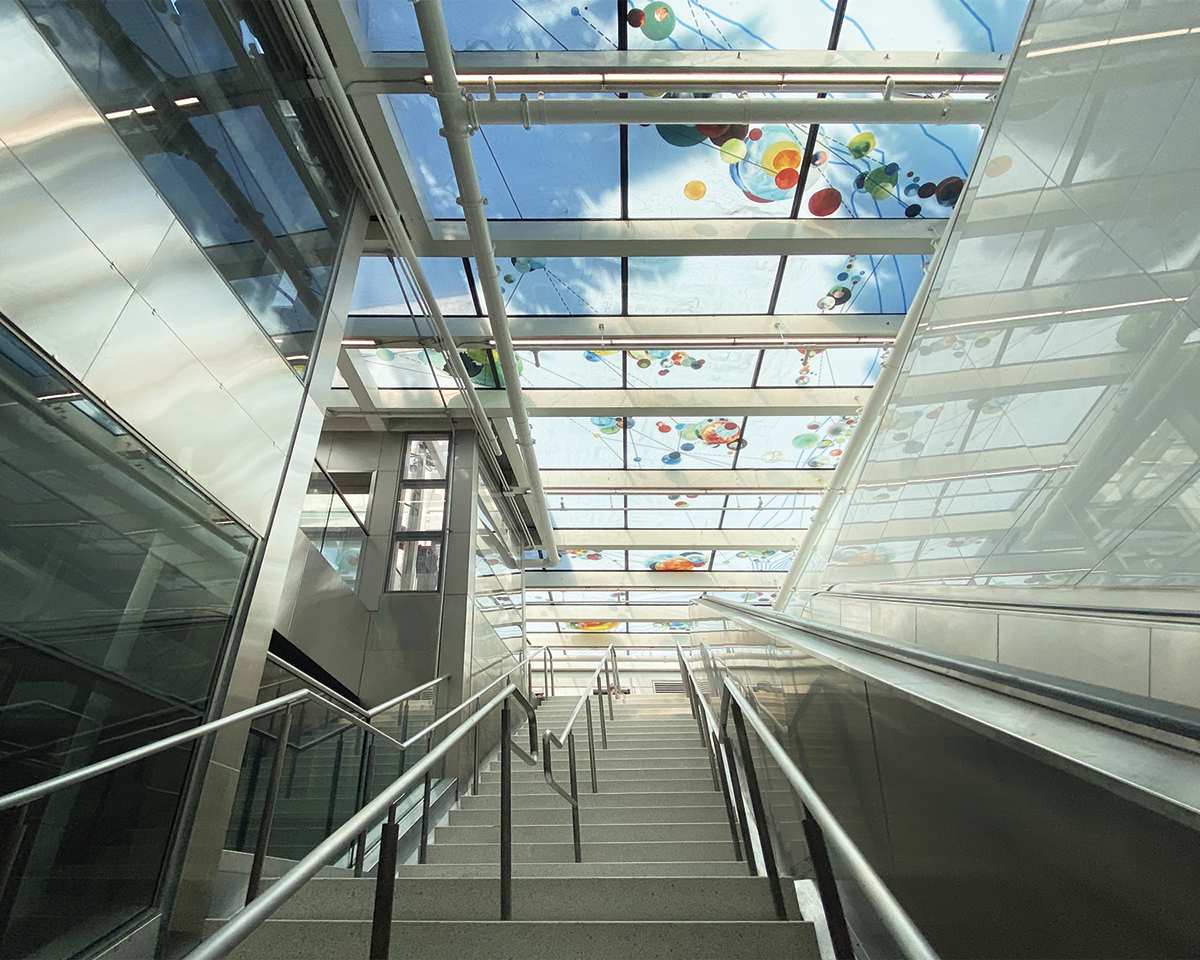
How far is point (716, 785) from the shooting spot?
468cm

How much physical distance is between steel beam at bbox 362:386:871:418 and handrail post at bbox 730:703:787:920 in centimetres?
739

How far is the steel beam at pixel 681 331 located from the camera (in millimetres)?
8422

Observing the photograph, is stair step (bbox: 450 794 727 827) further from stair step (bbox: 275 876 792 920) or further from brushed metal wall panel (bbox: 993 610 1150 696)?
brushed metal wall panel (bbox: 993 610 1150 696)

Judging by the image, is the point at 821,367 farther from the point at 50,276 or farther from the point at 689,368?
the point at 50,276

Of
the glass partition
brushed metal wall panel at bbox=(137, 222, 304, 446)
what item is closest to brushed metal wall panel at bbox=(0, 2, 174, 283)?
brushed metal wall panel at bbox=(137, 222, 304, 446)

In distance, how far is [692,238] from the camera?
22.5 ft

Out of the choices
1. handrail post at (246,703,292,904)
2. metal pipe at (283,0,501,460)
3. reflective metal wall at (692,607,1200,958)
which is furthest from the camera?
metal pipe at (283,0,501,460)

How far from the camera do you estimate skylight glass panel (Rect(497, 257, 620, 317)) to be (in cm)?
794

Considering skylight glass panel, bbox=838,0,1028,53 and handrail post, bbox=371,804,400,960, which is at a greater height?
skylight glass panel, bbox=838,0,1028,53

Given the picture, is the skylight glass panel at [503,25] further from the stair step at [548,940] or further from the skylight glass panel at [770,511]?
the skylight glass panel at [770,511]

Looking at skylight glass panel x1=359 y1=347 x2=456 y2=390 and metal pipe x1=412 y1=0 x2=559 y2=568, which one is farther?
skylight glass panel x1=359 y1=347 x2=456 y2=390

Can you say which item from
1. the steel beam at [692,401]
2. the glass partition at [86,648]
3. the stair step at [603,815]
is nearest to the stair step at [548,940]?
the glass partition at [86,648]

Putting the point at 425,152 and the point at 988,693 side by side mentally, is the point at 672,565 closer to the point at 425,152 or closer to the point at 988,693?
the point at 425,152

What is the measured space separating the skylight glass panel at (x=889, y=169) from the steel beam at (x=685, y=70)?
0.89m
